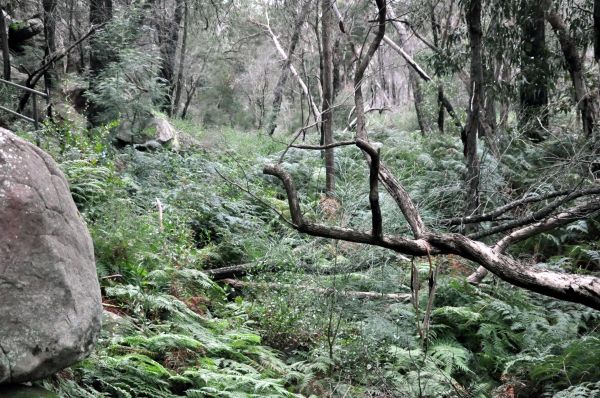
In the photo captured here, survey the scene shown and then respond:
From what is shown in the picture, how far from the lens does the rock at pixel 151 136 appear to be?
12604mm

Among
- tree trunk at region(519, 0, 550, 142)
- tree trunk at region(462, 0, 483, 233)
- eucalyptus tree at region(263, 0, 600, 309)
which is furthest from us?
tree trunk at region(519, 0, 550, 142)

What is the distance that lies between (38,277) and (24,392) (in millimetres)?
639

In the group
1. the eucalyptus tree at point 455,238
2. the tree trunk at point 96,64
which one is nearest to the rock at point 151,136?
the tree trunk at point 96,64

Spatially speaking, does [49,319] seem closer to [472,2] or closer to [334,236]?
[334,236]

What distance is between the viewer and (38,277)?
3.29m

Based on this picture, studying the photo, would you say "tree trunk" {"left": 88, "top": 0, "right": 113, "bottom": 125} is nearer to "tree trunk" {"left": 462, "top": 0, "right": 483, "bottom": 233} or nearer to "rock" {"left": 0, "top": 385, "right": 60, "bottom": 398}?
"tree trunk" {"left": 462, "top": 0, "right": 483, "bottom": 233}

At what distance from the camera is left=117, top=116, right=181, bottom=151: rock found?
12604mm

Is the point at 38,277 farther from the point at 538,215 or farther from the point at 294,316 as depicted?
the point at 538,215

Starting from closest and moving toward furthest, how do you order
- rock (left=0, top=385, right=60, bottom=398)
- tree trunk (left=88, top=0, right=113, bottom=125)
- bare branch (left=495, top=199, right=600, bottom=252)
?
rock (left=0, top=385, right=60, bottom=398)
bare branch (left=495, top=199, right=600, bottom=252)
tree trunk (left=88, top=0, right=113, bottom=125)

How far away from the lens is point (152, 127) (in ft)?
42.9

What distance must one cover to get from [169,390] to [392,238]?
87.0 inches

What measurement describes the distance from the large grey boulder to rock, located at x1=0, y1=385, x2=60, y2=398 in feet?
0.21

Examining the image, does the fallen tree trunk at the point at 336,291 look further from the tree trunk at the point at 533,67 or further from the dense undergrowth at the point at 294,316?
the tree trunk at the point at 533,67

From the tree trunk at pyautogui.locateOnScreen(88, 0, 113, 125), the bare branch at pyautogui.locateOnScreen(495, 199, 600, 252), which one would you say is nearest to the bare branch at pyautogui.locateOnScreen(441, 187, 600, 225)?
the bare branch at pyautogui.locateOnScreen(495, 199, 600, 252)
